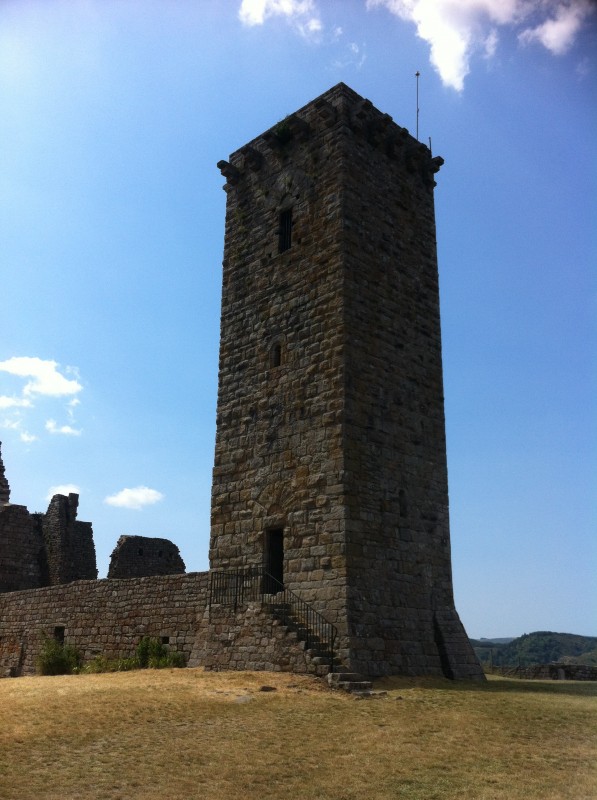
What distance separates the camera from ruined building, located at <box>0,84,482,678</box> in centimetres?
1391

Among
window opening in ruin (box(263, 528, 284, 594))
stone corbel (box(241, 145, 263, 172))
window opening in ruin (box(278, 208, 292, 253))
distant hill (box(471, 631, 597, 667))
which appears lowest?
distant hill (box(471, 631, 597, 667))

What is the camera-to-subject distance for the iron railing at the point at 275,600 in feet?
43.4

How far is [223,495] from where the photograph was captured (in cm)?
1667

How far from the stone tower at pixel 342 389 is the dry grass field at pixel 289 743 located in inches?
93.5

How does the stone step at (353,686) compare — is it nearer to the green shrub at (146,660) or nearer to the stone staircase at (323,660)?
the stone staircase at (323,660)

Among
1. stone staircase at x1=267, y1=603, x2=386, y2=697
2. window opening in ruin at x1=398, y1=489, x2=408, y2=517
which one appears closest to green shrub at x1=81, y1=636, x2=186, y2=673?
stone staircase at x1=267, y1=603, x2=386, y2=697

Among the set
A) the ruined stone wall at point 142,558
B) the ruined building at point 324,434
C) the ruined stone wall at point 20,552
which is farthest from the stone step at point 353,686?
the ruined stone wall at point 20,552

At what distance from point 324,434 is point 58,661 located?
28.5 ft

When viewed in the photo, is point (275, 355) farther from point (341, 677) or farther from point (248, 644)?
point (341, 677)

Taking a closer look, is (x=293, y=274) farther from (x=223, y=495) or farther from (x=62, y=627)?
(x=62, y=627)

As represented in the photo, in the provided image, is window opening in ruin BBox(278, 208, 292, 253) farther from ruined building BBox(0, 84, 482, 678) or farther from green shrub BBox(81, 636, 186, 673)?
green shrub BBox(81, 636, 186, 673)

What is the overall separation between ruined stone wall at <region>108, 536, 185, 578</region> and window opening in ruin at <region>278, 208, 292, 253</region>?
13.3 m

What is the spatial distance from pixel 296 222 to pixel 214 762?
Result: 474 inches

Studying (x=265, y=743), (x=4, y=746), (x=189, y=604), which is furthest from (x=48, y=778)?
(x=189, y=604)
